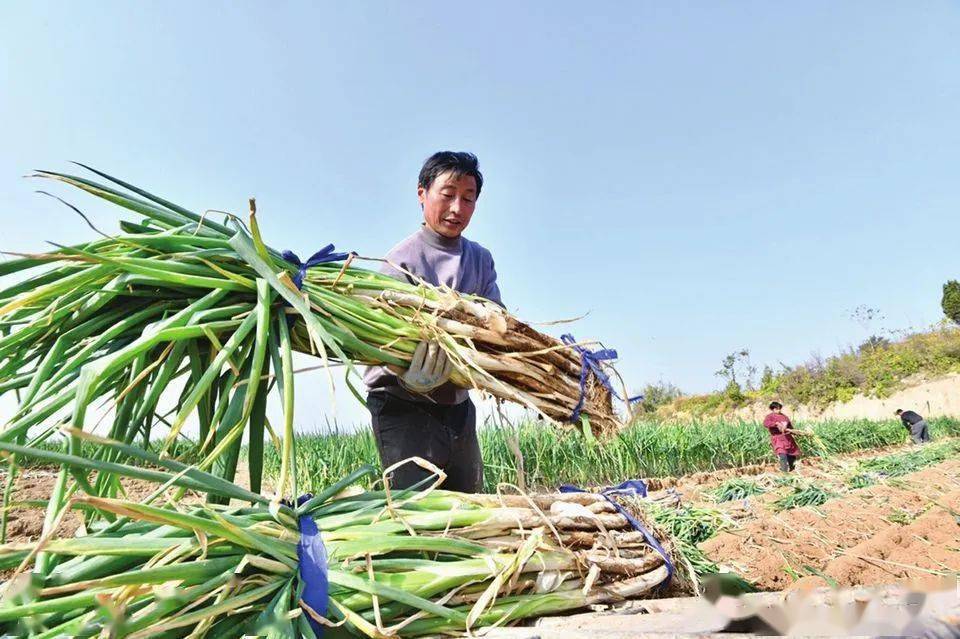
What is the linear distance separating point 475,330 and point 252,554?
3.01 feet

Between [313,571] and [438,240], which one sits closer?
[313,571]

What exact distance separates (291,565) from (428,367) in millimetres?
782

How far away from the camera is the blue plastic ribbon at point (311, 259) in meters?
1.71

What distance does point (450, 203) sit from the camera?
8.47ft

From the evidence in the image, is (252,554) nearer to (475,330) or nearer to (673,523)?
(475,330)

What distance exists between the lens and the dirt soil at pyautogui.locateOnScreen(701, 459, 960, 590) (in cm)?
217

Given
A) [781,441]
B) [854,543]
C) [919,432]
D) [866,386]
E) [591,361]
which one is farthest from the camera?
[866,386]

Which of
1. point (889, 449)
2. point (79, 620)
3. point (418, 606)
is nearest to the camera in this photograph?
point (79, 620)

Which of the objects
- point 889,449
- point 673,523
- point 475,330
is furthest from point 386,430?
point 889,449

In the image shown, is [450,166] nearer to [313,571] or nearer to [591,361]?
[591,361]

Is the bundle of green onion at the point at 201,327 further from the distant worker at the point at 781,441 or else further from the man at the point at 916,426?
the man at the point at 916,426

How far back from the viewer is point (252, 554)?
113cm

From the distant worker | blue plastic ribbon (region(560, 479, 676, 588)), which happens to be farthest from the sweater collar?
the distant worker

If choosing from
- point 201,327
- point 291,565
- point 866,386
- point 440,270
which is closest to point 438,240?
point 440,270
